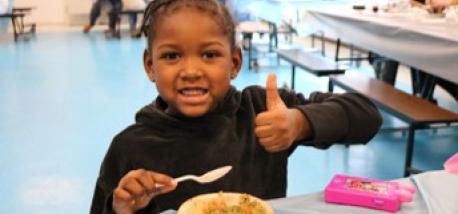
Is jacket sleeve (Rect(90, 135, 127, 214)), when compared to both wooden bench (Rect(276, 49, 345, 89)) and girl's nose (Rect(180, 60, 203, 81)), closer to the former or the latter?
girl's nose (Rect(180, 60, 203, 81))

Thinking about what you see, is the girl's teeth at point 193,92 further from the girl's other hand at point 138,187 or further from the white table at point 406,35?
the white table at point 406,35

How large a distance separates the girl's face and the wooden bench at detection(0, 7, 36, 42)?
6401 millimetres

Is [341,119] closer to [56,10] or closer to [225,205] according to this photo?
[225,205]

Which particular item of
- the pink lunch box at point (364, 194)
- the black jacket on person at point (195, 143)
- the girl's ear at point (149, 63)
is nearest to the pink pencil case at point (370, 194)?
the pink lunch box at point (364, 194)

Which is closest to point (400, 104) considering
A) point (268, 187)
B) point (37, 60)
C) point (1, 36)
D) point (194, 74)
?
point (268, 187)

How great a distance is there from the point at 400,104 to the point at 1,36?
628cm

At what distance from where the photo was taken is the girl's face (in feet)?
2.69

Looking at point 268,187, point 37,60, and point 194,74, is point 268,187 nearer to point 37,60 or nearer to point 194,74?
point 194,74

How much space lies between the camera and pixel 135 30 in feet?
24.5

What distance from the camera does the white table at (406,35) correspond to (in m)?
2.27

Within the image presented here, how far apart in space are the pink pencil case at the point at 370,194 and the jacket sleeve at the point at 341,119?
86 mm

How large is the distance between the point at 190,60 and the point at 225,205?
248 millimetres

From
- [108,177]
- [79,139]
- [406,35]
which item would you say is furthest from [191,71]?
[79,139]

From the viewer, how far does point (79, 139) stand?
9.69ft
